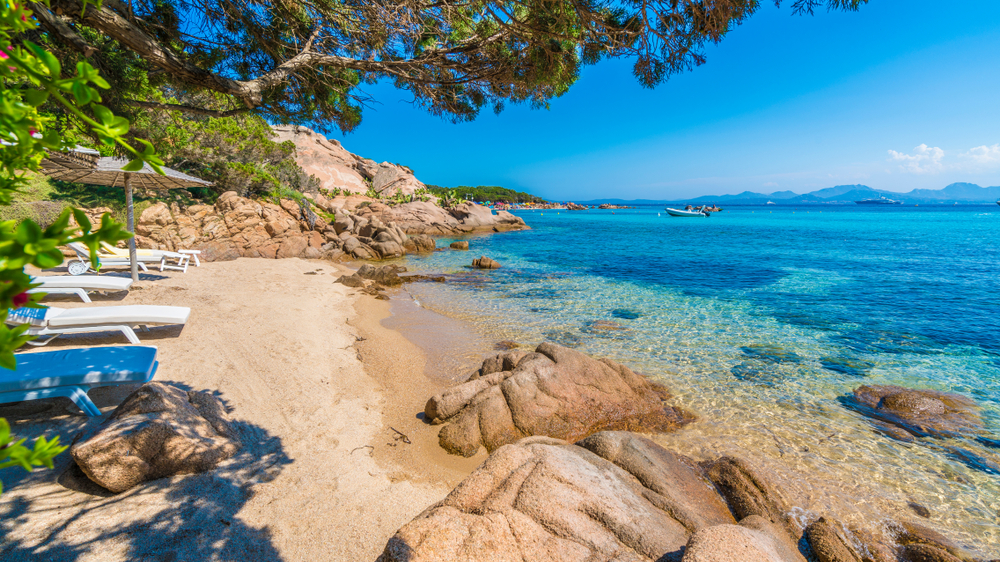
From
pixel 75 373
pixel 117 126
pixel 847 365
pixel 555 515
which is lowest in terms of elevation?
pixel 847 365

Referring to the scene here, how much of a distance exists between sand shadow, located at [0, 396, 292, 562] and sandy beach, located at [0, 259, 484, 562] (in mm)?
10

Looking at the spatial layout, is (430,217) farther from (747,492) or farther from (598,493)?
(598,493)

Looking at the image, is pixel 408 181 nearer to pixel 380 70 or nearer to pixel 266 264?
pixel 266 264

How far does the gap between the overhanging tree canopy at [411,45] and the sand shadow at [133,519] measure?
3.97 meters

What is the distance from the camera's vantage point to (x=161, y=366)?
6.38m

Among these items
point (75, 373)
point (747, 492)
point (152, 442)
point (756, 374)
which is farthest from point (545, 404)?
point (75, 373)

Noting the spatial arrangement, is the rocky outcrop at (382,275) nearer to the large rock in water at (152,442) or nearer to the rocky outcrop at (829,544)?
the large rock in water at (152,442)

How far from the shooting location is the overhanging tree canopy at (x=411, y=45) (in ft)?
16.5

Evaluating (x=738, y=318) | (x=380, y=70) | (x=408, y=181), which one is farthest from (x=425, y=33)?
(x=408, y=181)

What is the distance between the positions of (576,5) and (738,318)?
1034 cm

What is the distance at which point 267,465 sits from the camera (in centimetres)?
461

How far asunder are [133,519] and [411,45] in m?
6.20

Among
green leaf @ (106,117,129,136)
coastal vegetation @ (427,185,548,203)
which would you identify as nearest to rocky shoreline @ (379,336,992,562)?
green leaf @ (106,117,129,136)

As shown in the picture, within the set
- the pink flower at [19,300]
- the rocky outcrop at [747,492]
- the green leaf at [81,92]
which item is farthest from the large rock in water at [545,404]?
the green leaf at [81,92]
